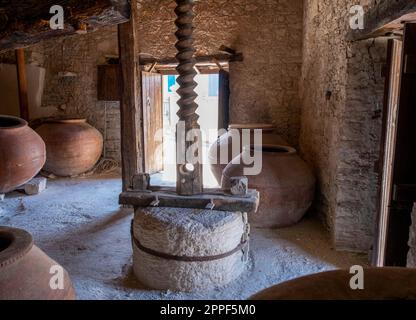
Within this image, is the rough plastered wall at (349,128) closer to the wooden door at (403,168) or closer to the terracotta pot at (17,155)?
the wooden door at (403,168)

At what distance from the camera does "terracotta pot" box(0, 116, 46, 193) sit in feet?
12.4

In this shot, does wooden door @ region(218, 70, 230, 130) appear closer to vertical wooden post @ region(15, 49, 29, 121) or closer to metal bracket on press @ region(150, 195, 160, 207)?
metal bracket on press @ region(150, 195, 160, 207)

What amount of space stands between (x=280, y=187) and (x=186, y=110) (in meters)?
1.44

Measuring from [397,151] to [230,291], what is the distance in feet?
5.05

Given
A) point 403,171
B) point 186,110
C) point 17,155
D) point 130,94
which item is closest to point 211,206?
point 186,110

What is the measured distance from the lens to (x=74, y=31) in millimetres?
2596

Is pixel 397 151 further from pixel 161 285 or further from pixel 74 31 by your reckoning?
pixel 74 31

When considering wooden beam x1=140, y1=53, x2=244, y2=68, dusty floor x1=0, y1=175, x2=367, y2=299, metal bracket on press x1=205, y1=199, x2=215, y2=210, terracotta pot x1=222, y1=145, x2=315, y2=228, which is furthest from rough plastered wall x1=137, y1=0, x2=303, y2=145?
metal bracket on press x1=205, y1=199, x2=215, y2=210

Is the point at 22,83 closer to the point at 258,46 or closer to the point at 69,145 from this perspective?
the point at 69,145

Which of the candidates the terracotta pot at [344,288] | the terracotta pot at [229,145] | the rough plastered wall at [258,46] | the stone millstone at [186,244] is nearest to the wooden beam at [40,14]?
the stone millstone at [186,244]

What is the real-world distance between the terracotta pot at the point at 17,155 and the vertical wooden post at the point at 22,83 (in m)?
1.91

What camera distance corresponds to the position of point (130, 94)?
416cm

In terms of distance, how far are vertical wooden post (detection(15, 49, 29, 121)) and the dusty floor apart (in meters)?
1.81
